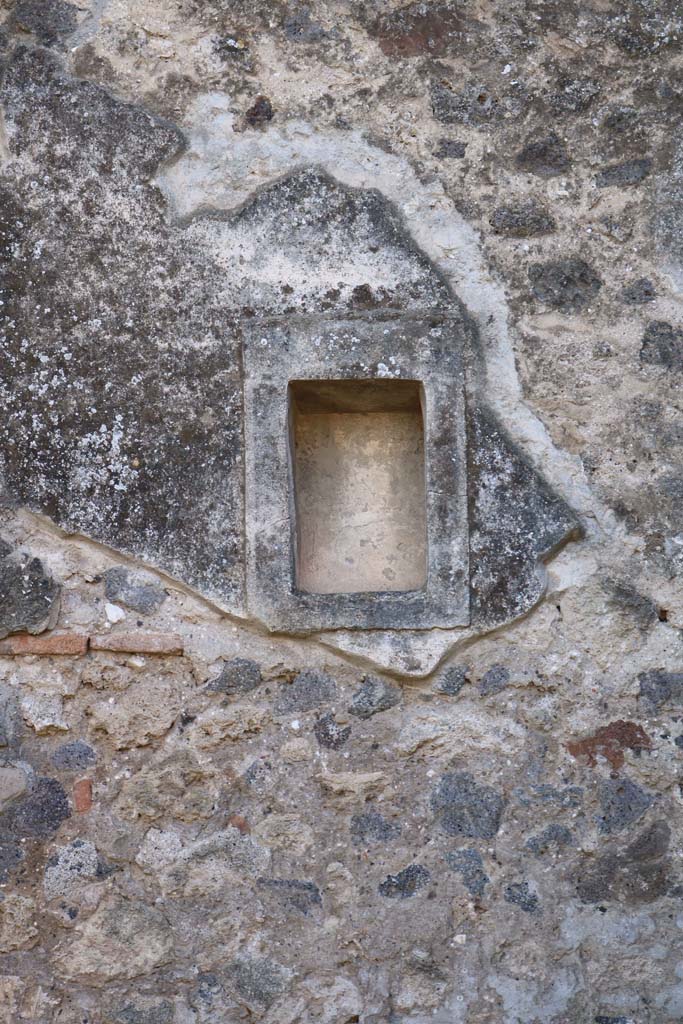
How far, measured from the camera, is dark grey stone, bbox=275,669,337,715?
10.6 feet

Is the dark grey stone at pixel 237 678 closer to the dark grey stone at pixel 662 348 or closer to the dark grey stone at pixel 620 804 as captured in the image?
the dark grey stone at pixel 620 804

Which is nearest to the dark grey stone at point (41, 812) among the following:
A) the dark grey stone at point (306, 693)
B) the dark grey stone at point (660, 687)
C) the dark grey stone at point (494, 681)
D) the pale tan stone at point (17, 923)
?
the pale tan stone at point (17, 923)

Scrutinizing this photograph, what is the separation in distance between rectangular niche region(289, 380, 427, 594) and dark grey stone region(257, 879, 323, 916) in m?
0.69

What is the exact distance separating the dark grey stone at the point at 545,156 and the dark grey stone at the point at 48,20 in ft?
3.93

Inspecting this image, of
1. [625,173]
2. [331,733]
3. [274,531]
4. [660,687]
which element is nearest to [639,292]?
[625,173]

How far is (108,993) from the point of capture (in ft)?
10.3

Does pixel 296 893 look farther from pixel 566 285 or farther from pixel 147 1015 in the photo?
pixel 566 285

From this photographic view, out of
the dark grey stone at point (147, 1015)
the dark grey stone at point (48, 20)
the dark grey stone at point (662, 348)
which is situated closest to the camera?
the dark grey stone at point (147, 1015)

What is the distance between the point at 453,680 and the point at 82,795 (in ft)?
3.01

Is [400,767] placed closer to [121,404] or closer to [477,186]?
[121,404]

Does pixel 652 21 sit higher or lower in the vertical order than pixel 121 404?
higher

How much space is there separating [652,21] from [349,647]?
177 centimetres

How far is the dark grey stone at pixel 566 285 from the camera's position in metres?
3.35

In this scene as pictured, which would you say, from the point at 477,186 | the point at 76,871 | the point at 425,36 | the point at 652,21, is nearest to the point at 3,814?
the point at 76,871
